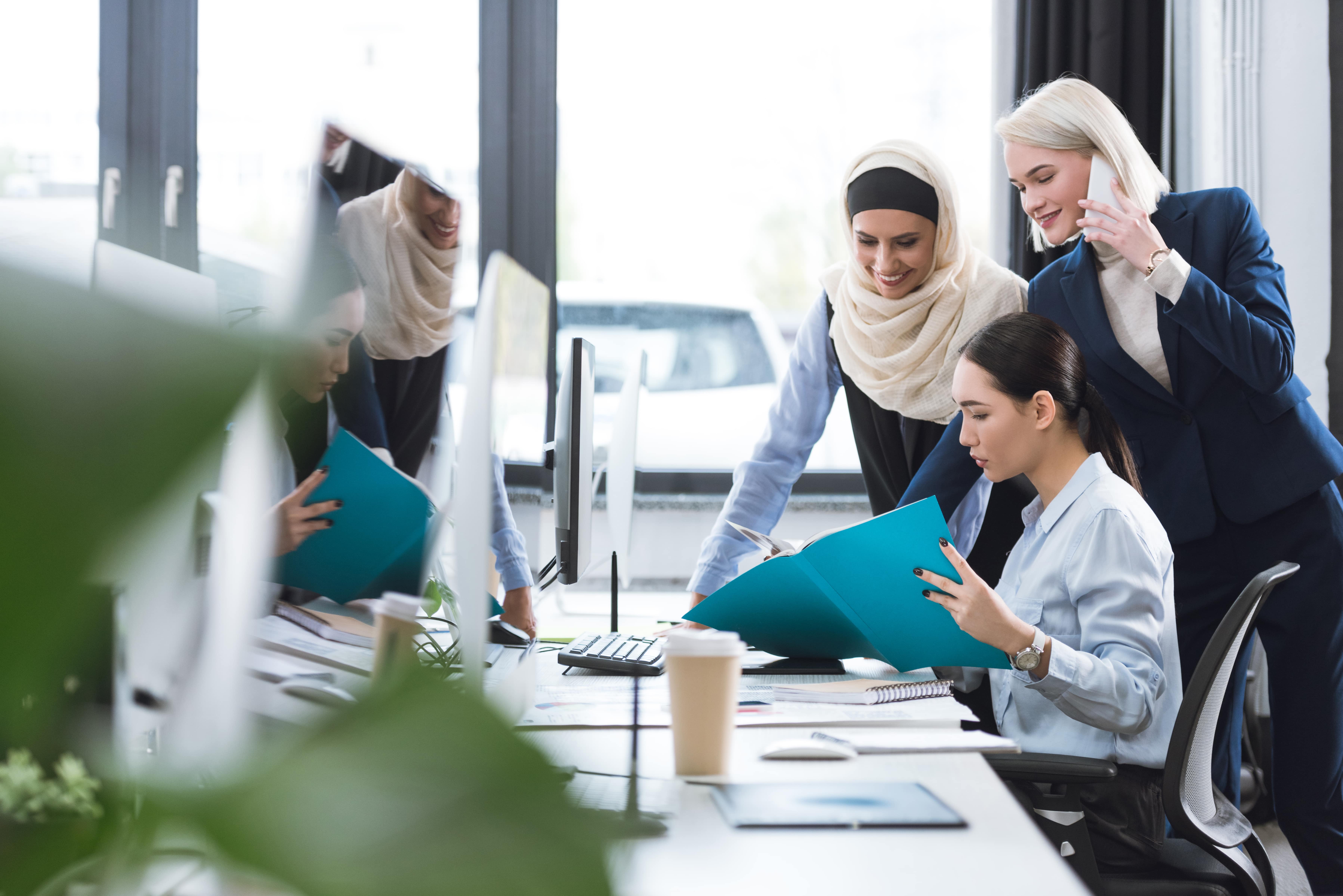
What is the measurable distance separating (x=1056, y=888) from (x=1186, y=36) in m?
2.70

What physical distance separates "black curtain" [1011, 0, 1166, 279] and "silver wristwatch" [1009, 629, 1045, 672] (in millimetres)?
1676

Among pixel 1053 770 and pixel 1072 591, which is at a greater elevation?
pixel 1072 591

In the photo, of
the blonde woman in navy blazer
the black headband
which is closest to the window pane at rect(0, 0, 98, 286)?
the black headband

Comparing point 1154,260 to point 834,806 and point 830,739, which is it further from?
point 834,806

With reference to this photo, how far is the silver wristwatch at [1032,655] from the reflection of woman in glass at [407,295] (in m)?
0.84

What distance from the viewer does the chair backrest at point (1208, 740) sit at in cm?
112

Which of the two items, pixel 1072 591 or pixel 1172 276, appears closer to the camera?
pixel 1072 591

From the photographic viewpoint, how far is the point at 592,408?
1454 millimetres

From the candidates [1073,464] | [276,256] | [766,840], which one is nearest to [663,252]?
[1073,464]

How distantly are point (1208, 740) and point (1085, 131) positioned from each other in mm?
998

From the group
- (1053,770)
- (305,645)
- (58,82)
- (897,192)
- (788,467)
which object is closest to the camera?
(305,645)

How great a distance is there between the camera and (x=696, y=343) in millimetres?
2945

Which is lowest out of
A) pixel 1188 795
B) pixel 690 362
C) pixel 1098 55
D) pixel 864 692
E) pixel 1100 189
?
pixel 1188 795

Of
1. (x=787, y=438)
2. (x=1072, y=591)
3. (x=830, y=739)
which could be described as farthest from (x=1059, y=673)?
(x=787, y=438)
